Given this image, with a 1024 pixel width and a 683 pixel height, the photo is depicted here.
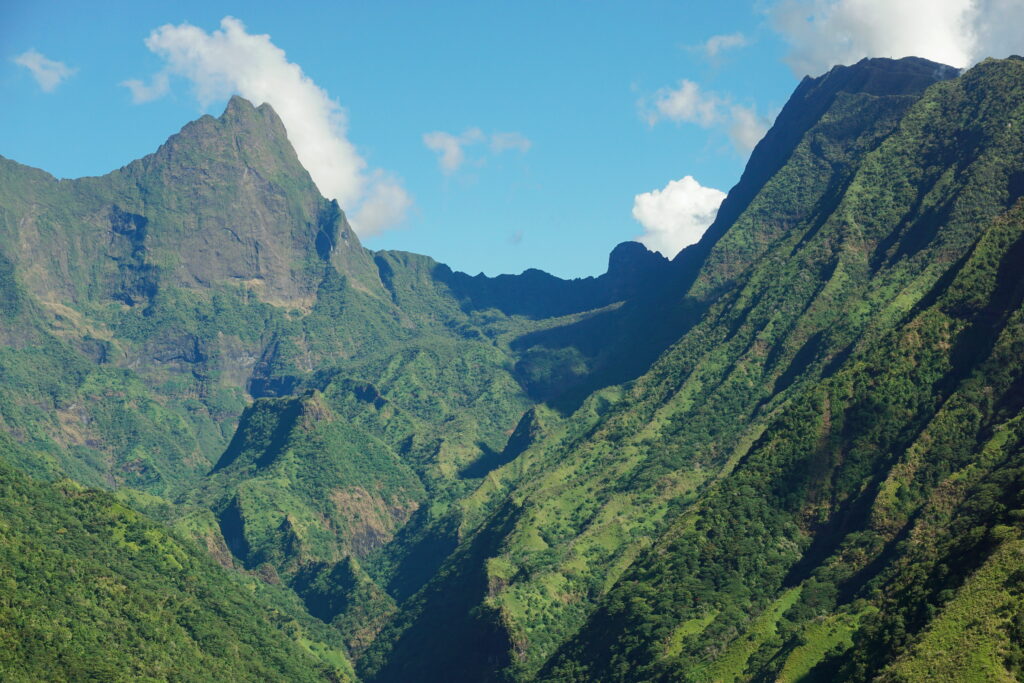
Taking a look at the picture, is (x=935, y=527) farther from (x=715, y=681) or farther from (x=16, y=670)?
(x=16, y=670)

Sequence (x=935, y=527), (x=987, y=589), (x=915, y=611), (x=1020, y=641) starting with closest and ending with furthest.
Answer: (x=1020, y=641), (x=987, y=589), (x=915, y=611), (x=935, y=527)

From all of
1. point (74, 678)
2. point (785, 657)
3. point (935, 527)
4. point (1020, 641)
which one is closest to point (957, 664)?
point (1020, 641)

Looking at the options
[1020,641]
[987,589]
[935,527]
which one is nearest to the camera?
[1020,641]

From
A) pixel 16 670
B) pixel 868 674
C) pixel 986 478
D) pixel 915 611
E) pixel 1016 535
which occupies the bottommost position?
pixel 16 670

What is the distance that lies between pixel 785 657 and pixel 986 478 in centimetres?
4548

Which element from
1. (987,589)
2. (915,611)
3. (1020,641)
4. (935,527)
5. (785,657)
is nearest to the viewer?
(1020,641)

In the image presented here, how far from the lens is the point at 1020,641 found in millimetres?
146375

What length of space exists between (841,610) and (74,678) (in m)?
125

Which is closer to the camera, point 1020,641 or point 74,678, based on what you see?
point 1020,641

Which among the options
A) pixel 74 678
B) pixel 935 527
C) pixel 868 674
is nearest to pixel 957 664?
pixel 868 674

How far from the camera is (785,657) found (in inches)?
7362

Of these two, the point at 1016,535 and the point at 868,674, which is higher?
the point at 1016,535

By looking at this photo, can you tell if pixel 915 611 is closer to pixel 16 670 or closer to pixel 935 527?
pixel 935 527

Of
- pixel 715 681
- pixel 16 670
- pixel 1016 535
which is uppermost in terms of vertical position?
pixel 1016 535
